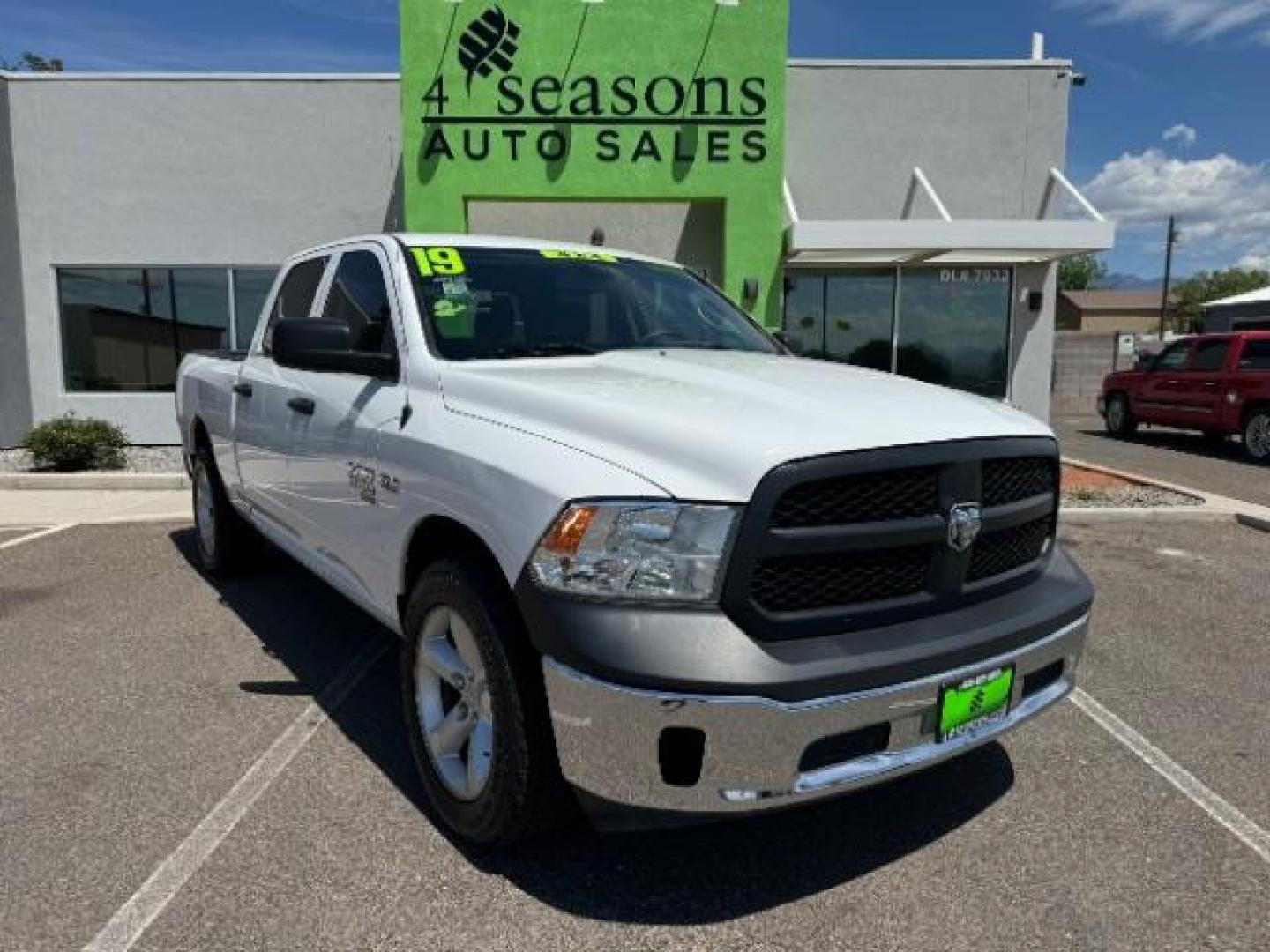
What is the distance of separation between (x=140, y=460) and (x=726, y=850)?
10.8 m

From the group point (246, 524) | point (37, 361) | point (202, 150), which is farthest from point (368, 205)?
point (246, 524)

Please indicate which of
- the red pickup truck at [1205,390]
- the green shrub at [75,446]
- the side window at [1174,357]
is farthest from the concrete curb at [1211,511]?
the green shrub at [75,446]

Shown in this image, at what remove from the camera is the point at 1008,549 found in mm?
2934

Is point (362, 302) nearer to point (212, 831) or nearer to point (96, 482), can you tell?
point (212, 831)

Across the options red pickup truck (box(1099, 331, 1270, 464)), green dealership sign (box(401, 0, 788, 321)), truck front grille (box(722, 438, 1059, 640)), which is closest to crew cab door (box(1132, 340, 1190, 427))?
red pickup truck (box(1099, 331, 1270, 464))

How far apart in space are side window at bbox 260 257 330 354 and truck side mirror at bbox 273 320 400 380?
3.57ft

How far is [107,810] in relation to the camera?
311cm

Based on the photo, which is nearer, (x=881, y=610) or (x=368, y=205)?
(x=881, y=610)

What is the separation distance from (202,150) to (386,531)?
11.7m

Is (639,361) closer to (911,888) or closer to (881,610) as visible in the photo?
(881,610)

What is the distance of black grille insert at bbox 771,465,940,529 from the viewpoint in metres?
2.36

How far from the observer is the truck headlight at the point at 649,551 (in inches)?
90.4

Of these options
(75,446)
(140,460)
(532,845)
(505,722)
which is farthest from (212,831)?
(140,460)

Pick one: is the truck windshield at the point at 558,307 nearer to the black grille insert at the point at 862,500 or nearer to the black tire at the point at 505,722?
the black tire at the point at 505,722
